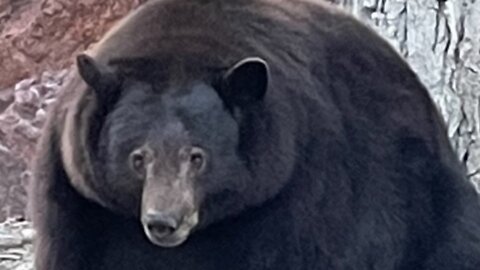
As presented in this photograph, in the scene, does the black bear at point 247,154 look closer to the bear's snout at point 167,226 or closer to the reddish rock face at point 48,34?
the bear's snout at point 167,226

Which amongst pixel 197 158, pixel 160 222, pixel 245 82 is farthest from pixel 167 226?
pixel 245 82

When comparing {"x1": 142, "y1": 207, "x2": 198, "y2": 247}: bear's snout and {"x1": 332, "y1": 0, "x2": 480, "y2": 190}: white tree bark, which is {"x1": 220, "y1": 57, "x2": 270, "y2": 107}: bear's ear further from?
{"x1": 332, "y1": 0, "x2": 480, "y2": 190}: white tree bark

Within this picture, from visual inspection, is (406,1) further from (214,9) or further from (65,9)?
(65,9)

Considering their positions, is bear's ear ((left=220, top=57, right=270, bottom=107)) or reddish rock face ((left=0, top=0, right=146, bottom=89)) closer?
bear's ear ((left=220, top=57, right=270, bottom=107))

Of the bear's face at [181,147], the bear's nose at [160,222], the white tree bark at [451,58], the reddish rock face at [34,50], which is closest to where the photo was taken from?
the bear's nose at [160,222]

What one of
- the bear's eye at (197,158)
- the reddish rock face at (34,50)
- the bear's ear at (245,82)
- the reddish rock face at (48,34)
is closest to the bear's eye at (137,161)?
the bear's eye at (197,158)

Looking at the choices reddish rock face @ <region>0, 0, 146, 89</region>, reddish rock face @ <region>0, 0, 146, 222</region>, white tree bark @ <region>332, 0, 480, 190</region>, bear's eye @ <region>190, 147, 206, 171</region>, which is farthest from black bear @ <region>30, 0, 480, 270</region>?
reddish rock face @ <region>0, 0, 146, 89</region>

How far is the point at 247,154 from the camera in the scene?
5.55 m

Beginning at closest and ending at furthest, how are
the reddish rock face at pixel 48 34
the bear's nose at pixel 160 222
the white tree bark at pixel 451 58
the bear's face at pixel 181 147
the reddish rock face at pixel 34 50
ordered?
the bear's nose at pixel 160 222 < the bear's face at pixel 181 147 < the white tree bark at pixel 451 58 < the reddish rock face at pixel 34 50 < the reddish rock face at pixel 48 34

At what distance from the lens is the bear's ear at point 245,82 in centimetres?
548

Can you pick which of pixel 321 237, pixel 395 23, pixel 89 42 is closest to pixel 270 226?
pixel 321 237

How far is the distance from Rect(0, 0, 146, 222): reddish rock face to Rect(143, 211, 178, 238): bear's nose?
463 centimetres

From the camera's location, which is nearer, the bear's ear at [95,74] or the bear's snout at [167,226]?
the bear's snout at [167,226]

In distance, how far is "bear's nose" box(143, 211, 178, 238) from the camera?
5281mm
